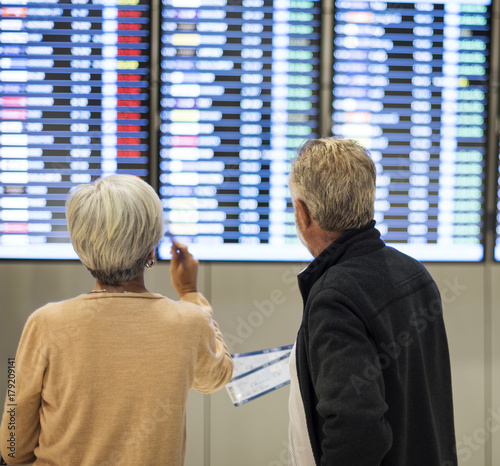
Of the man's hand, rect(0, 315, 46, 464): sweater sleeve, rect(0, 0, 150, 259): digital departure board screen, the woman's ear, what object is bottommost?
rect(0, 315, 46, 464): sweater sleeve

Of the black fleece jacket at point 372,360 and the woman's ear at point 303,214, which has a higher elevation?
the woman's ear at point 303,214

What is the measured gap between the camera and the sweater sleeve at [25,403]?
1164 mm

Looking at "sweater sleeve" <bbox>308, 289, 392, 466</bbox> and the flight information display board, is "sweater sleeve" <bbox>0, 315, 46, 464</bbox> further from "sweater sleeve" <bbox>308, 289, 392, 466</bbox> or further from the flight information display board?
the flight information display board

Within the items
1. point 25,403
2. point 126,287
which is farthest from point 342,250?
point 25,403

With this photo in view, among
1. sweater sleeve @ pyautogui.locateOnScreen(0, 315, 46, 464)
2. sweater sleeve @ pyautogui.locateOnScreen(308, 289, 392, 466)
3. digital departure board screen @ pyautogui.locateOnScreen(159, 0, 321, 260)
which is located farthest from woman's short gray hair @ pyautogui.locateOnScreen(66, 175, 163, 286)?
digital departure board screen @ pyautogui.locateOnScreen(159, 0, 321, 260)

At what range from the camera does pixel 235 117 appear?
232cm

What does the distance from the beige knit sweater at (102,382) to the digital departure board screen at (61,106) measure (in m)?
1.20

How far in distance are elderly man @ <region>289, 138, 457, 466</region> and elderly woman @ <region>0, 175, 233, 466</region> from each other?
32cm

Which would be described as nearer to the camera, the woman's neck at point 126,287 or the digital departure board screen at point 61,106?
the woman's neck at point 126,287

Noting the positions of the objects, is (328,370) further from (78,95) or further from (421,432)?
(78,95)

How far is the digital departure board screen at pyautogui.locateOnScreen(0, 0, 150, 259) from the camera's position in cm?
229

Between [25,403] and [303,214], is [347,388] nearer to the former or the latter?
[303,214]

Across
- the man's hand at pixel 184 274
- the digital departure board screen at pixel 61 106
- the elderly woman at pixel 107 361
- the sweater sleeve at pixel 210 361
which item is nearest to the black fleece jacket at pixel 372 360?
the sweater sleeve at pixel 210 361

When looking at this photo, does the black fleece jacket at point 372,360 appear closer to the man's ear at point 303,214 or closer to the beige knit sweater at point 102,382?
the man's ear at point 303,214
